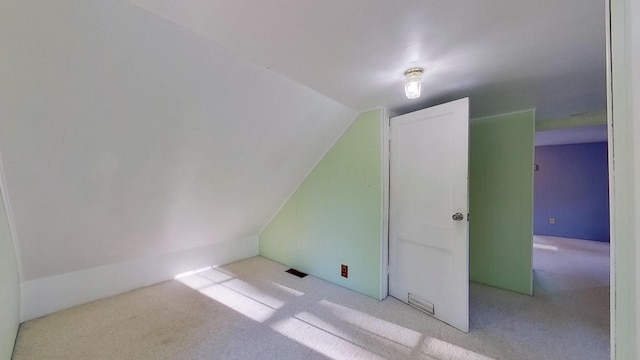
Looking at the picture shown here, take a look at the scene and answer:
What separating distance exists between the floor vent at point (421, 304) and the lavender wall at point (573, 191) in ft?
16.5

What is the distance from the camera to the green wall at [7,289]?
133 centimetres

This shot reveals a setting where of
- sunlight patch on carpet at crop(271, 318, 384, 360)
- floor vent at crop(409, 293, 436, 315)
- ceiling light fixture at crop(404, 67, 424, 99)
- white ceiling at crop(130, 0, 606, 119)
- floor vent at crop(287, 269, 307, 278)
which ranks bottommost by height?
sunlight patch on carpet at crop(271, 318, 384, 360)

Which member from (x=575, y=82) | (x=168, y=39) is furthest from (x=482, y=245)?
(x=168, y=39)

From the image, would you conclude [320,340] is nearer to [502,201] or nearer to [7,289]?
[7,289]

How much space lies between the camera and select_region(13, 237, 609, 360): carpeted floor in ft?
5.39

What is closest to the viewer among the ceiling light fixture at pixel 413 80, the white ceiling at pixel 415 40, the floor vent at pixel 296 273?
the white ceiling at pixel 415 40

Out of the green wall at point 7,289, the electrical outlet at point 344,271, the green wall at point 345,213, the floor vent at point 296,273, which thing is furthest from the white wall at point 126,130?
the electrical outlet at point 344,271

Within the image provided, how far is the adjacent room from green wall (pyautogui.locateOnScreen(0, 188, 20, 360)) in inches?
1.4

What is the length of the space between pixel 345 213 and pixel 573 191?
5610 millimetres

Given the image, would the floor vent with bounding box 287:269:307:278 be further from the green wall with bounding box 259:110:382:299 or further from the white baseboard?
the white baseboard

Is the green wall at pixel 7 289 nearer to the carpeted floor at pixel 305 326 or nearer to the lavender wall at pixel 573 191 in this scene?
the carpeted floor at pixel 305 326

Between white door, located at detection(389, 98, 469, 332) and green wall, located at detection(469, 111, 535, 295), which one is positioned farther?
green wall, located at detection(469, 111, 535, 295)

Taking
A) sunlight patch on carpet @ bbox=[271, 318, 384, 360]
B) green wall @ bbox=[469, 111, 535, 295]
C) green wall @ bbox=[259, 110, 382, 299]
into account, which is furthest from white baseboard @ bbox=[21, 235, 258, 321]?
green wall @ bbox=[469, 111, 535, 295]

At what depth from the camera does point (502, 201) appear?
8.56ft
